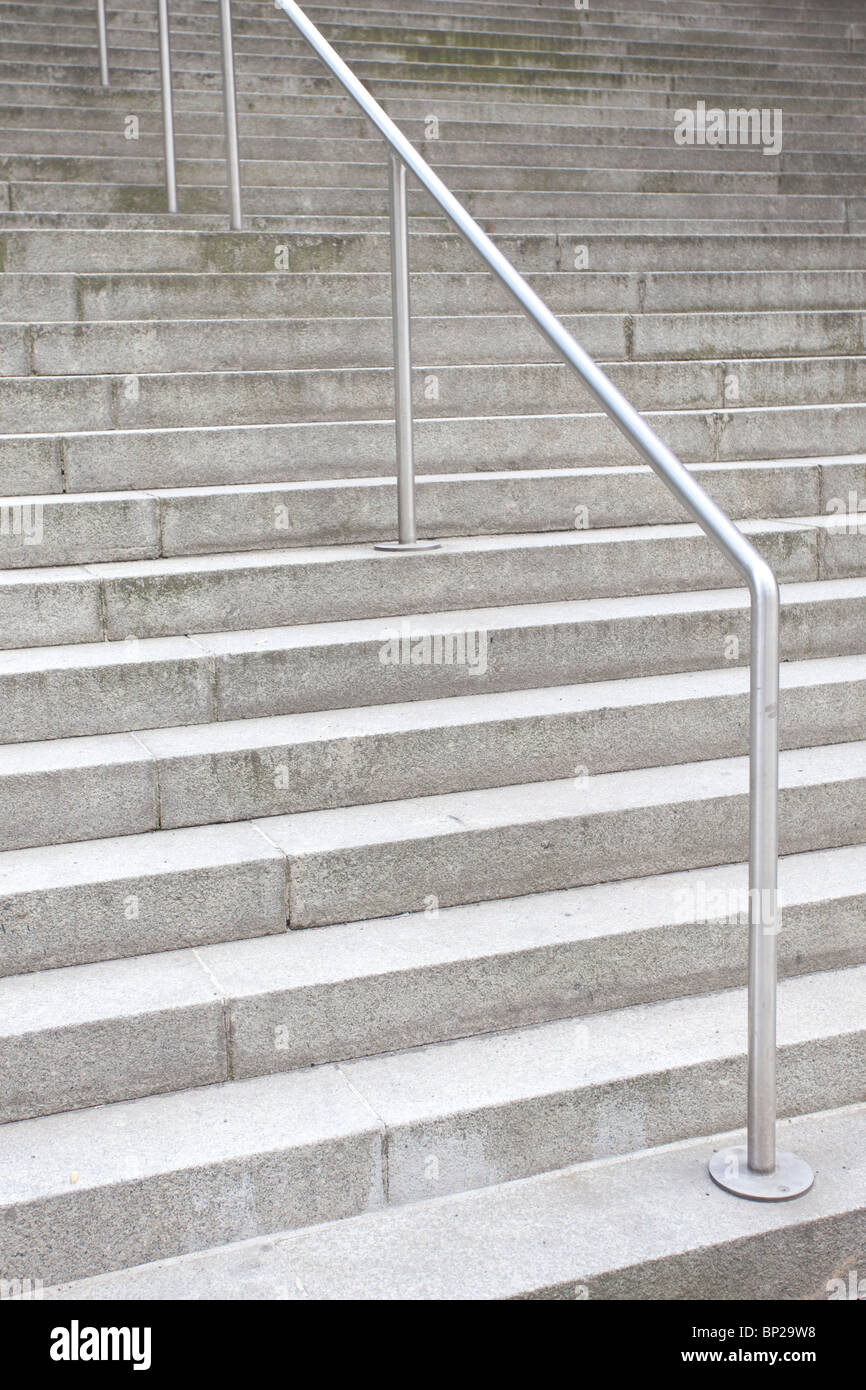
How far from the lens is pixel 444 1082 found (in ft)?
8.32

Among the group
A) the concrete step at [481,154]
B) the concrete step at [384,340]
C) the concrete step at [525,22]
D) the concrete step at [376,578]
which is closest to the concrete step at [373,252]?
the concrete step at [384,340]

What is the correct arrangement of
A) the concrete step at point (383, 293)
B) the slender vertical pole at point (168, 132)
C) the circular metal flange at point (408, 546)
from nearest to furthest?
the circular metal flange at point (408, 546), the concrete step at point (383, 293), the slender vertical pole at point (168, 132)

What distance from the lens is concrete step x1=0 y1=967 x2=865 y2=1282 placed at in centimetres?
225

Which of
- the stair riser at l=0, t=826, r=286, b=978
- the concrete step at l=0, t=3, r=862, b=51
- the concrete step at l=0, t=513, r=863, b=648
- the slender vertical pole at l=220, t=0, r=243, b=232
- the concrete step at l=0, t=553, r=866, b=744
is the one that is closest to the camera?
the stair riser at l=0, t=826, r=286, b=978

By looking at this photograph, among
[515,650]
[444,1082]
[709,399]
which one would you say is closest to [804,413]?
[709,399]

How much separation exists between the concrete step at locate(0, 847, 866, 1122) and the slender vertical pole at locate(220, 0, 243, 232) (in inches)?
112

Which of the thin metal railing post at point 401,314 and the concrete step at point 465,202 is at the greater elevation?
the concrete step at point 465,202

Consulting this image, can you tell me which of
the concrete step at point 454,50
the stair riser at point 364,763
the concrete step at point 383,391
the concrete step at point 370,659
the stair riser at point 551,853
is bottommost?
the stair riser at point 551,853

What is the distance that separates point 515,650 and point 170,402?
132cm

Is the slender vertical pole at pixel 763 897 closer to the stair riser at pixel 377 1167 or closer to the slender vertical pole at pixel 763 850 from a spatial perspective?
the slender vertical pole at pixel 763 850

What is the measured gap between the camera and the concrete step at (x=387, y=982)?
2428mm

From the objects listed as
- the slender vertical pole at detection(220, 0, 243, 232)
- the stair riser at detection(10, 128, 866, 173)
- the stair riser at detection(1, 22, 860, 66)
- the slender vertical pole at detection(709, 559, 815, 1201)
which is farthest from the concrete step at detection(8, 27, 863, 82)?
the slender vertical pole at detection(709, 559, 815, 1201)

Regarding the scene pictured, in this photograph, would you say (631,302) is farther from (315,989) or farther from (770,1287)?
(770,1287)

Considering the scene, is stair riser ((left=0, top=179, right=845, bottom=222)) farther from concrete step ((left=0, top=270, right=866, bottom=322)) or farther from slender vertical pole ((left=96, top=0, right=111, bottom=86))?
slender vertical pole ((left=96, top=0, right=111, bottom=86))
